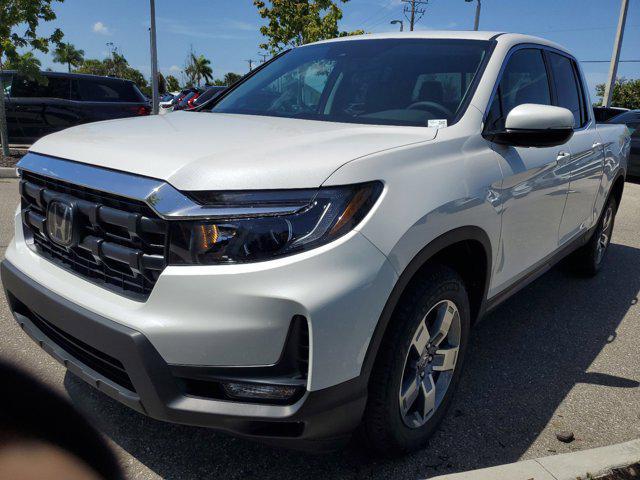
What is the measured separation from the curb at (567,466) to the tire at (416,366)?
0.25 meters

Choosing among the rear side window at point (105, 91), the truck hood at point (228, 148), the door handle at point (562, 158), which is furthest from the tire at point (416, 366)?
the rear side window at point (105, 91)

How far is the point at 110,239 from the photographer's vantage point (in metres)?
1.94

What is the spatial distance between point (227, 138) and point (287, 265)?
0.68 meters

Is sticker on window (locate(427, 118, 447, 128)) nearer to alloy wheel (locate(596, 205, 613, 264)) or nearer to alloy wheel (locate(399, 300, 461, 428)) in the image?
alloy wheel (locate(399, 300, 461, 428))

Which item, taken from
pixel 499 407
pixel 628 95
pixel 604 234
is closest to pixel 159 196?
pixel 499 407

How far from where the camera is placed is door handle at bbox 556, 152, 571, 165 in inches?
125

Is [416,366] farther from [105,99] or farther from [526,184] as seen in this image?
[105,99]

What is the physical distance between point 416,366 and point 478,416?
2.32 ft

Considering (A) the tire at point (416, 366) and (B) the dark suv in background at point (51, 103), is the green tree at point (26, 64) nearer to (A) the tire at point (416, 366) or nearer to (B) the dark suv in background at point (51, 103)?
(B) the dark suv in background at point (51, 103)

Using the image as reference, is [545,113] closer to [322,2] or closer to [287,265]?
[287,265]

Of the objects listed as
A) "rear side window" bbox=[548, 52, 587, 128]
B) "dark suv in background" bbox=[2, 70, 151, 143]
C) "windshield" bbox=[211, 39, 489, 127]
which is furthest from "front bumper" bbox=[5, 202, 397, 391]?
"dark suv in background" bbox=[2, 70, 151, 143]

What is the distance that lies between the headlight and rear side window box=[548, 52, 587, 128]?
265 centimetres

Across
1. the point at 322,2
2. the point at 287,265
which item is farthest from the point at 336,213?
the point at 322,2

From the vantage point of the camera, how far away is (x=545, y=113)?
2.46m
